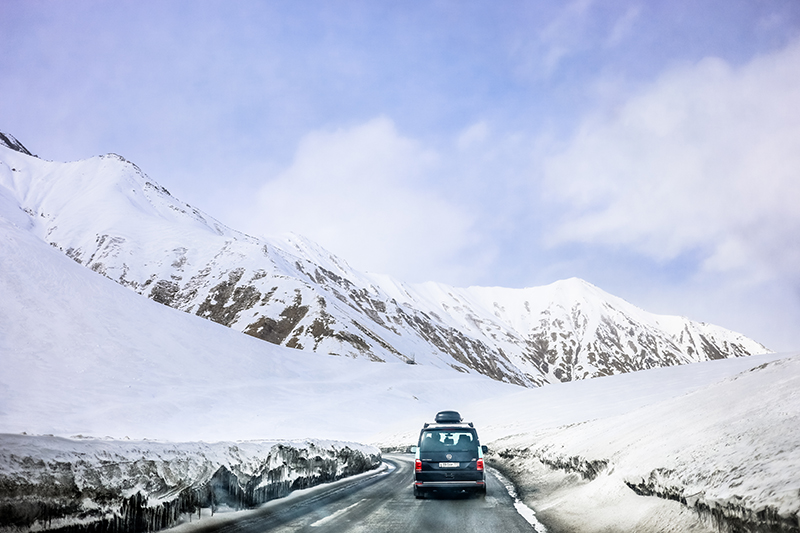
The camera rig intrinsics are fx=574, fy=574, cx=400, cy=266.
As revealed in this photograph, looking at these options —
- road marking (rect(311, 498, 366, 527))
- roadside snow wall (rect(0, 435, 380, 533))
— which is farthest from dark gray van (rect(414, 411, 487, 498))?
roadside snow wall (rect(0, 435, 380, 533))

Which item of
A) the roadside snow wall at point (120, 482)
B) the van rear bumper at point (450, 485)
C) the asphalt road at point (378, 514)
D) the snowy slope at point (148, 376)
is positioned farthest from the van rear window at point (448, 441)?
the snowy slope at point (148, 376)

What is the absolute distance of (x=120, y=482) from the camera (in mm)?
7660

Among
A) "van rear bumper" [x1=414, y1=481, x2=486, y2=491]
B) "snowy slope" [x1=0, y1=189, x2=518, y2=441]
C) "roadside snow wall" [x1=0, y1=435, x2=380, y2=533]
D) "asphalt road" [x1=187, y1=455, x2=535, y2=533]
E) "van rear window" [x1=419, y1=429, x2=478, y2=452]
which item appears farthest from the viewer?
Answer: "snowy slope" [x1=0, y1=189, x2=518, y2=441]

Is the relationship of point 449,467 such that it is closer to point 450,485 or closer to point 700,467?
point 450,485

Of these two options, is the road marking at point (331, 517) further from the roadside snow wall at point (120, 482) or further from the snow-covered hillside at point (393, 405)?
the snow-covered hillside at point (393, 405)

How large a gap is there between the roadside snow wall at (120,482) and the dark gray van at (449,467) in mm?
3590

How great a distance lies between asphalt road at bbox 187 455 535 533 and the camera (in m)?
9.03

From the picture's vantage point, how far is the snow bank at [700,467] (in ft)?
19.3

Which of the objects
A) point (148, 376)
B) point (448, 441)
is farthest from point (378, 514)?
point (148, 376)

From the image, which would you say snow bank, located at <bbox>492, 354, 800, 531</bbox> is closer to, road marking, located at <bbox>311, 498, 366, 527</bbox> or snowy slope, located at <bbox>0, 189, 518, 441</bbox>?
road marking, located at <bbox>311, 498, 366, 527</bbox>

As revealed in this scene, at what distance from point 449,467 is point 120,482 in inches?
320

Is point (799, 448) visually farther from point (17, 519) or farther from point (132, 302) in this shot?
point (132, 302)

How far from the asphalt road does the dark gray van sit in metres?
0.30

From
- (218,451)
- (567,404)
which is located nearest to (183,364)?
(567,404)
